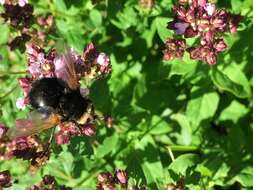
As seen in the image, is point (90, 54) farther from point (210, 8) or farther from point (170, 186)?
point (170, 186)

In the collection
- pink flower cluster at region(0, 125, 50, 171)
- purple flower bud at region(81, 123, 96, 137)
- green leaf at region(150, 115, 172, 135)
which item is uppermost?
purple flower bud at region(81, 123, 96, 137)

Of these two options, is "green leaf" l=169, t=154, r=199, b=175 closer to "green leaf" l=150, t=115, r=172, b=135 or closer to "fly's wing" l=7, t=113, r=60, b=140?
"green leaf" l=150, t=115, r=172, b=135

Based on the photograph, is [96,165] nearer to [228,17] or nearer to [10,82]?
[10,82]

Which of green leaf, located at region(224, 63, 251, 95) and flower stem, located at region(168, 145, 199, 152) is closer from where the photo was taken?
green leaf, located at region(224, 63, 251, 95)

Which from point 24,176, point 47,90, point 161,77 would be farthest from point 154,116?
point 47,90

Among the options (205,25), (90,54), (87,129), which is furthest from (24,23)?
(205,25)

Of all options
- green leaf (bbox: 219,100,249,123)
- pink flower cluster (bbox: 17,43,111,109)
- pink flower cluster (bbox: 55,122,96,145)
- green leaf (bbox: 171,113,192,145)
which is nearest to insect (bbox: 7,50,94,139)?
pink flower cluster (bbox: 55,122,96,145)

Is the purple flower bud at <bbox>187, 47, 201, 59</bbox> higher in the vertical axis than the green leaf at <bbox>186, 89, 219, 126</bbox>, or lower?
higher
